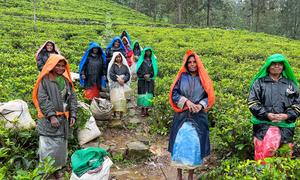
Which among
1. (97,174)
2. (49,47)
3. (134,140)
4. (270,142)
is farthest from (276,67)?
(49,47)

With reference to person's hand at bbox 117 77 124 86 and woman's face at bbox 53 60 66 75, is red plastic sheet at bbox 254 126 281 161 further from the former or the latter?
person's hand at bbox 117 77 124 86

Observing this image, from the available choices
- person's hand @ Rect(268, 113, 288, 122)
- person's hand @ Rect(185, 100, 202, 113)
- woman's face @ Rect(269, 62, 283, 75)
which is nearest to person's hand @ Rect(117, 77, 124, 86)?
person's hand @ Rect(185, 100, 202, 113)

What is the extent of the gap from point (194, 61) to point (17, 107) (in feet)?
8.58

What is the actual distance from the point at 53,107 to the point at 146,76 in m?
3.34

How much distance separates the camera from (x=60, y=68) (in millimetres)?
4391

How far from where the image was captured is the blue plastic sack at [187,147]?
13.8ft

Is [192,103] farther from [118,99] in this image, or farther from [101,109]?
[118,99]

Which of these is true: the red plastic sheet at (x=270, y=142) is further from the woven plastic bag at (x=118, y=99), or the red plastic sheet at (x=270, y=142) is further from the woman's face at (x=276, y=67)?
the woven plastic bag at (x=118, y=99)

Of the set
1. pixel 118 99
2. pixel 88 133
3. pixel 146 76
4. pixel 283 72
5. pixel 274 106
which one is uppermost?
pixel 283 72

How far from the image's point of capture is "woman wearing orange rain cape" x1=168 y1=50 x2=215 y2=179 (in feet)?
13.9

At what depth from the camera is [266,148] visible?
3.90 metres

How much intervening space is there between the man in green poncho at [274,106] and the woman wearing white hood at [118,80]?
10.9 feet

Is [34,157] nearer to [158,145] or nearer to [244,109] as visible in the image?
[158,145]

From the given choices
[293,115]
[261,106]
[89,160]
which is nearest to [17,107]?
[89,160]
